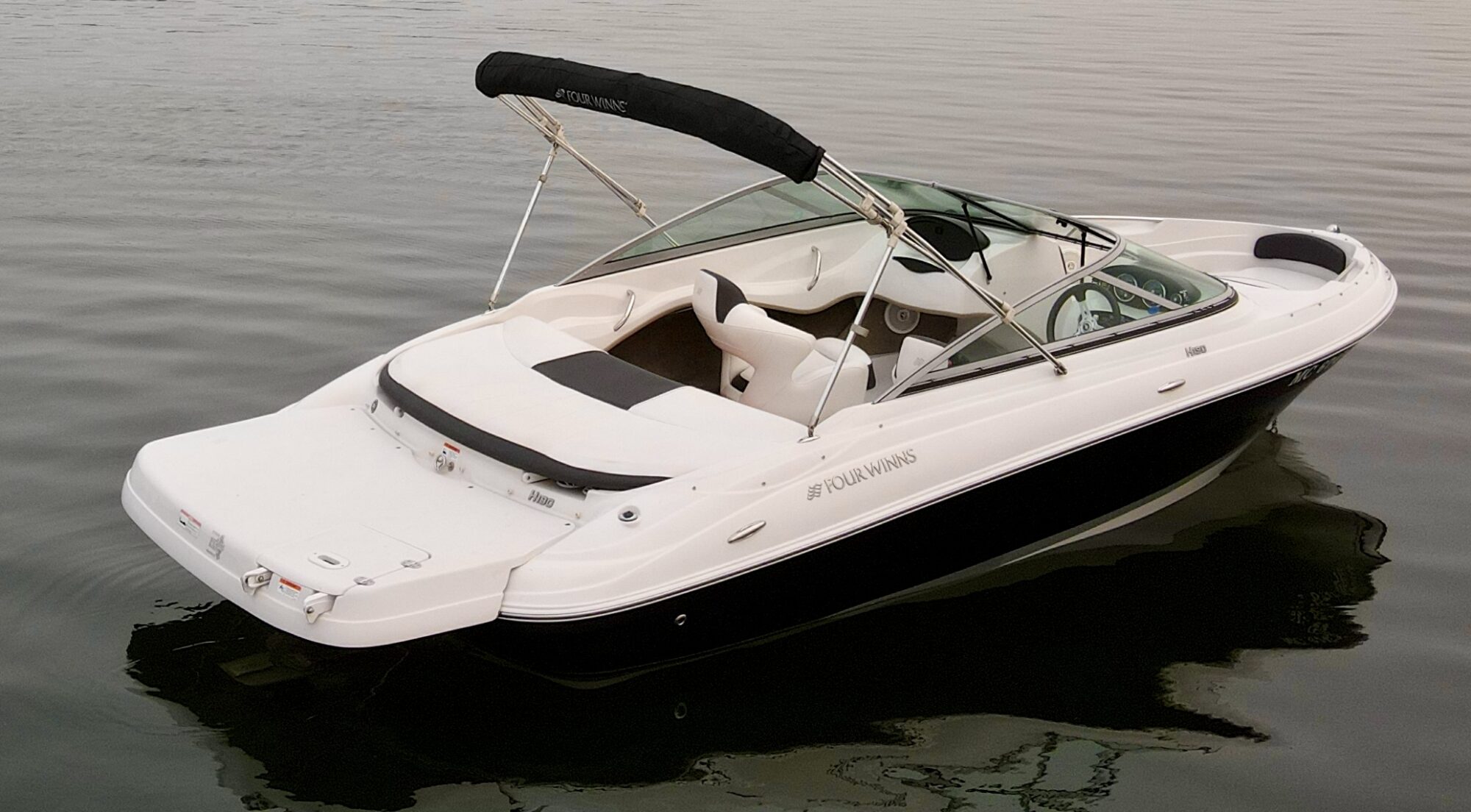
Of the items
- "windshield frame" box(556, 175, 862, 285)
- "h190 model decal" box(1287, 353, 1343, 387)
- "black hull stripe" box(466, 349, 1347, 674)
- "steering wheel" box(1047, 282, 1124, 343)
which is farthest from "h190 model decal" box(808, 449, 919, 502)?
"h190 model decal" box(1287, 353, 1343, 387)

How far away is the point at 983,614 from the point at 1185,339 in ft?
4.20

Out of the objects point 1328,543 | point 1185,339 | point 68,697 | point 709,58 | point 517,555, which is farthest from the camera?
point 709,58

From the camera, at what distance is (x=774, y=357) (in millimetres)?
4680

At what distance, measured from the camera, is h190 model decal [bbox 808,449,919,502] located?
4.01m

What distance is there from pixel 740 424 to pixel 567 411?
54cm

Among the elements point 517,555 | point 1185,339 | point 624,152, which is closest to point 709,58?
point 624,152

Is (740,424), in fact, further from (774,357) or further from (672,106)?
(672,106)

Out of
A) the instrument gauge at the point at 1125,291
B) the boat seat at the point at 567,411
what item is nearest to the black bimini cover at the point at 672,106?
the boat seat at the point at 567,411

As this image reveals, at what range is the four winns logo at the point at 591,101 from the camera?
4.03m

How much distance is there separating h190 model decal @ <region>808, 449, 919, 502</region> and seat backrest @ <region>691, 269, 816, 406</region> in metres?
0.63

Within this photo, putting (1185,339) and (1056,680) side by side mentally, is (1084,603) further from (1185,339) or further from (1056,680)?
(1185,339)

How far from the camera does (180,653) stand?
13.6 feet

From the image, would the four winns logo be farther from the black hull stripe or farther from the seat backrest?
the black hull stripe

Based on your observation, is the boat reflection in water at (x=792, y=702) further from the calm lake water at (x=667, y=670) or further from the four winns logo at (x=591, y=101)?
the four winns logo at (x=591, y=101)
